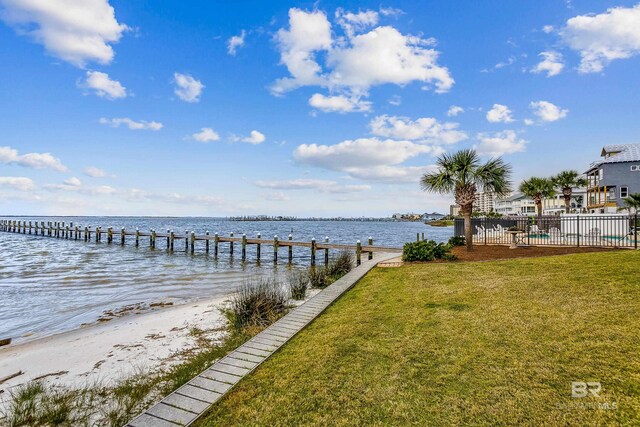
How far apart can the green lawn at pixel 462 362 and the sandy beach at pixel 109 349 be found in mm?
2930

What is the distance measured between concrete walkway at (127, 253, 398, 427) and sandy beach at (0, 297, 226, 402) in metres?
1.69

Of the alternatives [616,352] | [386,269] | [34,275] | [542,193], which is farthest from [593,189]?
[34,275]

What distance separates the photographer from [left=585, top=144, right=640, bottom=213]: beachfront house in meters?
36.0

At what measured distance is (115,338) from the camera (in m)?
8.63

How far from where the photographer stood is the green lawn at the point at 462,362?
3885 millimetres

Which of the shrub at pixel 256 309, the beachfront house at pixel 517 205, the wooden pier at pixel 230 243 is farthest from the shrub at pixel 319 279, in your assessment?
the beachfront house at pixel 517 205

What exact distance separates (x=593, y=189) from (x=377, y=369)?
48.9 meters

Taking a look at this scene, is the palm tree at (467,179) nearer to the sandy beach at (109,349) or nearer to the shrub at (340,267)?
the shrub at (340,267)

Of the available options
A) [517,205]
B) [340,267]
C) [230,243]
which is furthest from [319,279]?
[517,205]

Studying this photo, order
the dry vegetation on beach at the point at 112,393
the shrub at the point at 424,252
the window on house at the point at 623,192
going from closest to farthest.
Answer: the dry vegetation on beach at the point at 112,393 < the shrub at the point at 424,252 < the window on house at the point at 623,192

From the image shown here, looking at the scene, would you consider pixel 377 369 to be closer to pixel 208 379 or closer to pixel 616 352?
pixel 208 379

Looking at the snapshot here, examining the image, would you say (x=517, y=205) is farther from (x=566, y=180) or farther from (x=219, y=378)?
(x=219, y=378)

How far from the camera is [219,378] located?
5016 mm

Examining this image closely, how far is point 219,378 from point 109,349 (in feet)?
14.3
